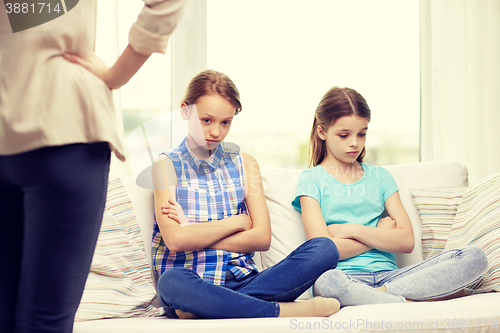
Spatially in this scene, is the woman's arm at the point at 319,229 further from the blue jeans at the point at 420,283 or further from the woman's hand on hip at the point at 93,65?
the woman's hand on hip at the point at 93,65

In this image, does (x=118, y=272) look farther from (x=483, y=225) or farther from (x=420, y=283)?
(x=483, y=225)

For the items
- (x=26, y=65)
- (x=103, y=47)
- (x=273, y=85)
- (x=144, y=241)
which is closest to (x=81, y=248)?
(x=26, y=65)

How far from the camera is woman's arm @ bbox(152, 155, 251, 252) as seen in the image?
1.21 m

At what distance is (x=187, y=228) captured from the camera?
1.23 m

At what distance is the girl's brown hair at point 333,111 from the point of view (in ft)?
5.07

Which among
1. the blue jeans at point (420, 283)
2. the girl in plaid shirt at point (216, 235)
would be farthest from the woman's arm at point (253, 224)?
the blue jeans at point (420, 283)

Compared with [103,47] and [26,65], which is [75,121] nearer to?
[26,65]

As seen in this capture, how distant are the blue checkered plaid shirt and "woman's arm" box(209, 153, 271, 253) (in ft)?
0.08

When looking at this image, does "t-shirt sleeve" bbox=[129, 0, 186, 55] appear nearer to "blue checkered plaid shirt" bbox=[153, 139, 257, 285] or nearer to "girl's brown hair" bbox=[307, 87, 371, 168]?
"blue checkered plaid shirt" bbox=[153, 139, 257, 285]

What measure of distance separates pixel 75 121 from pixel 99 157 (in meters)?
0.05

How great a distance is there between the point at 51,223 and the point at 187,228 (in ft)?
2.73

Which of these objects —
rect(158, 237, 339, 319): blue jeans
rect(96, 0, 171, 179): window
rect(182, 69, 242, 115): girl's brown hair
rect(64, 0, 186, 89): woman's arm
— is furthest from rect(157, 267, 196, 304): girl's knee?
rect(96, 0, 171, 179): window

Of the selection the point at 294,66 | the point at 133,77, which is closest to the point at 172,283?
the point at 133,77

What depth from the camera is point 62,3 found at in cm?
44
